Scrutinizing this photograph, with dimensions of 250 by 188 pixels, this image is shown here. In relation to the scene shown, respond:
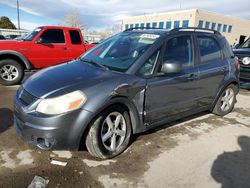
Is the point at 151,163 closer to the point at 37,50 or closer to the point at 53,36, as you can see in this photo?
the point at 37,50

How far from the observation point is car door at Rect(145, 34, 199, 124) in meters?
3.59

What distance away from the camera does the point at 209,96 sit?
4.66m

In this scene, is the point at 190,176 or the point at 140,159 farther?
the point at 140,159

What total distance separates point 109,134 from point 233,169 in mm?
1717

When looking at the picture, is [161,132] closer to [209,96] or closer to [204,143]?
[204,143]

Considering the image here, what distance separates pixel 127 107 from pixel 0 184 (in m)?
1.74

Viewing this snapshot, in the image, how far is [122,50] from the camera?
3980 mm

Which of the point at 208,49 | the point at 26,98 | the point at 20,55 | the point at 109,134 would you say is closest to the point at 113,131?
the point at 109,134

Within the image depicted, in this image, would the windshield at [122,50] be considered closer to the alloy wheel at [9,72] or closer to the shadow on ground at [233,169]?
the shadow on ground at [233,169]

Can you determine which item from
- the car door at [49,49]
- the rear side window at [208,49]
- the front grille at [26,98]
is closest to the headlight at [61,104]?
the front grille at [26,98]

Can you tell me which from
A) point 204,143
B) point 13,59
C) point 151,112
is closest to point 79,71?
point 151,112

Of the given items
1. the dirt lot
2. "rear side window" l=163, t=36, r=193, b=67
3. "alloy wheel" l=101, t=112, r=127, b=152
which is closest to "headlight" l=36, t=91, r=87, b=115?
"alloy wheel" l=101, t=112, r=127, b=152

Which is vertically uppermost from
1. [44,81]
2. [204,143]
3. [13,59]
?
[44,81]

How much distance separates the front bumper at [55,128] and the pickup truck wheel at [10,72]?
470 cm
